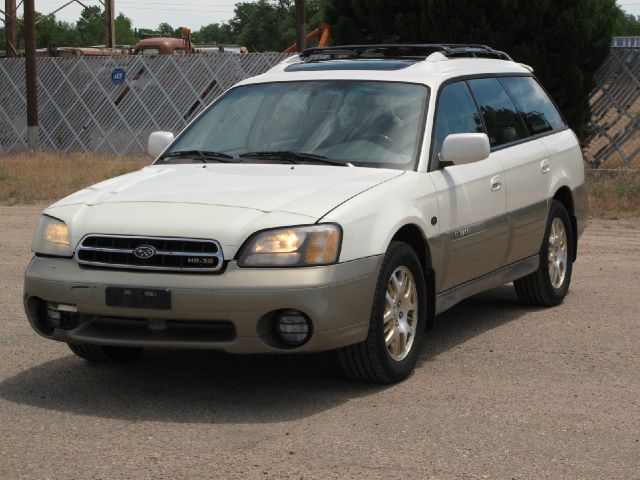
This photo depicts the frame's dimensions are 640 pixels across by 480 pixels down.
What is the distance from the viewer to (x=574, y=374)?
700 cm

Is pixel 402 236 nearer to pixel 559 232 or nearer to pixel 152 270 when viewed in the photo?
pixel 152 270

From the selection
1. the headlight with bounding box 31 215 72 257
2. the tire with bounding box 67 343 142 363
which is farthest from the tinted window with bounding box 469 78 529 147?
the headlight with bounding box 31 215 72 257

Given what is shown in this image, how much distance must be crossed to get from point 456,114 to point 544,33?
10.8 metres

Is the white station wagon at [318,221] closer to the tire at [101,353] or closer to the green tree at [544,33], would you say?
the tire at [101,353]

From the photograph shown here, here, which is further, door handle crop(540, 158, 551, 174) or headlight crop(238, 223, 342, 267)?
door handle crop(540, 158, 551, 174)

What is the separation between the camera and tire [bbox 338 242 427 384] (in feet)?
21.2

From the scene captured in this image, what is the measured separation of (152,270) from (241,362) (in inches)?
51.7

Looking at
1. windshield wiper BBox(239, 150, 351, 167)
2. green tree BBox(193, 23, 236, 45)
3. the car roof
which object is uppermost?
the car roof

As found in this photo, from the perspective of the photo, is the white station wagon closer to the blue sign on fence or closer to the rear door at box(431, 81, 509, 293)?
the rear door at box(431, 81, 509, 293)

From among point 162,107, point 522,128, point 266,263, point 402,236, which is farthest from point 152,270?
point 162,107

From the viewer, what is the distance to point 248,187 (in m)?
6.64

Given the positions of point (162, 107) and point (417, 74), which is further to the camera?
point (162, 107)

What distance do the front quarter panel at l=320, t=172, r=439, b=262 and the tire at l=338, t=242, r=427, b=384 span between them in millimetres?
136

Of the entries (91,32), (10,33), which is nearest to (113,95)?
(10,33)
